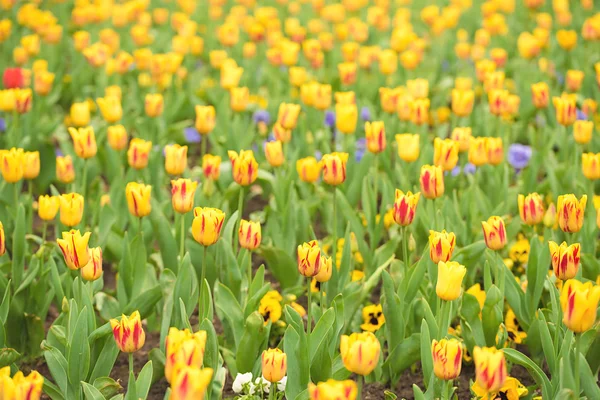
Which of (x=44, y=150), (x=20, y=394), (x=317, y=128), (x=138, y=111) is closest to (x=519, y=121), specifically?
(x=317, y=128)

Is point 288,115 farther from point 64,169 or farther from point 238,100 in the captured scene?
point 64,169

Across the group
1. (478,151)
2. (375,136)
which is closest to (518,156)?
(478,151)

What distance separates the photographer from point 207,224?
227 cm

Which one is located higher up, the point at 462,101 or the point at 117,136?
the point at 462,101

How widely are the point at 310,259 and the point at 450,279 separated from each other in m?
0.38

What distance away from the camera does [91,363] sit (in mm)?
2441

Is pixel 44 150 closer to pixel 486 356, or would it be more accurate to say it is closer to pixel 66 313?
pixel 66 313

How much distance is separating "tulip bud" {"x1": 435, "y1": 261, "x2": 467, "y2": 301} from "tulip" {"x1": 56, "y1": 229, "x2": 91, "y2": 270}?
0.94 meters

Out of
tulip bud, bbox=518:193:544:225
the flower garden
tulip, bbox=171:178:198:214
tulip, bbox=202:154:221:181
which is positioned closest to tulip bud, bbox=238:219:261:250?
the flower garden

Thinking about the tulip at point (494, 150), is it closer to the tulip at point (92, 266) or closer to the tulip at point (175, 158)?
the tulip at point (175, 158)

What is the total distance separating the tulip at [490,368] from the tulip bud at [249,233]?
2.95 feet

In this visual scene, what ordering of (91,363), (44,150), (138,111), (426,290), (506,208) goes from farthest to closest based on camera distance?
(138,111) → (44,150) → (506,208) → (426,290) → (91,363)

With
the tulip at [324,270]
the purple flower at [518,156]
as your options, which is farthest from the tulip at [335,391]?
the purple flower at [518,156]

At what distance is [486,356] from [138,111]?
3258 mm
